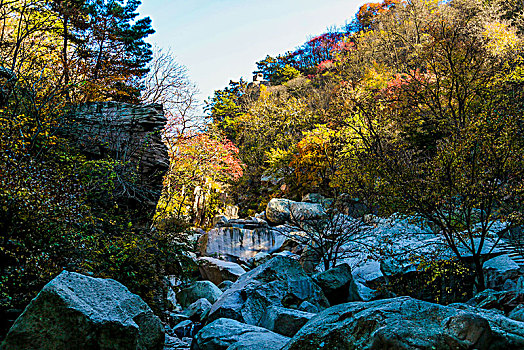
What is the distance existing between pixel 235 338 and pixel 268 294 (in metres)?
1.99

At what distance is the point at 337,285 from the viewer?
7395 millimetres

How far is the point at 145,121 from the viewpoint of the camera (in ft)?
36.6

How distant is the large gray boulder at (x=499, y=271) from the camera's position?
6125 millimetres

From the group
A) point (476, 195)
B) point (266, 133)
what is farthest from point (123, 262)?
point (266, 133)

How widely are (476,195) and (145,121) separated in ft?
30.3

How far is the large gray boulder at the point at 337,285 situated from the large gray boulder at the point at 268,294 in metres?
0.62

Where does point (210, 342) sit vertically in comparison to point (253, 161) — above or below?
below

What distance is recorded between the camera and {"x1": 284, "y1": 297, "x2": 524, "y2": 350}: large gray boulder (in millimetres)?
2459

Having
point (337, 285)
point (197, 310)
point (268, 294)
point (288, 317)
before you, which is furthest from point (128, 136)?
point (288, 317)

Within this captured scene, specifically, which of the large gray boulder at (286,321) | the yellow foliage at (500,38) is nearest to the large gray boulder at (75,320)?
the large gray boulder at (286,321)

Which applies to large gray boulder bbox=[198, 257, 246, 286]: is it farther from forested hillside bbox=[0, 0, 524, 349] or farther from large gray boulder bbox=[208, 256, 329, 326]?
large gray boulder bbox=[208, 256, 329, 326]

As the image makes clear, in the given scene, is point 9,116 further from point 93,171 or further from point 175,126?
point 175,126

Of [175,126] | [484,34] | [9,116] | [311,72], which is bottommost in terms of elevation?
[9,116]

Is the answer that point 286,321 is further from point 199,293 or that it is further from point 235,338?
point 199,293
